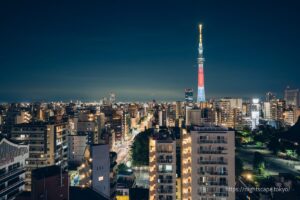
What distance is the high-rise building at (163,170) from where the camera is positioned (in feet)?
50.1

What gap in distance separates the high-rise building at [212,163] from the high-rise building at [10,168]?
31.2ft

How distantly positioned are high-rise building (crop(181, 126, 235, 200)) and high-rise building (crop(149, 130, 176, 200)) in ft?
3.71

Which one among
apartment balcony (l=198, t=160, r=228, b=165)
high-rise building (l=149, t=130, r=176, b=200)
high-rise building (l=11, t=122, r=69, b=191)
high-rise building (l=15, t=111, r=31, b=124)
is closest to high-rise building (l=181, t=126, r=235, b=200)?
apartment balcony (l=198, t=160, r=228, b=165)

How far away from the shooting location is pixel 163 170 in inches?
604

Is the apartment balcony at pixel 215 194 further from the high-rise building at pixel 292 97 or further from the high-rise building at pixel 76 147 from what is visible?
the high-rise building at pixel 292 97

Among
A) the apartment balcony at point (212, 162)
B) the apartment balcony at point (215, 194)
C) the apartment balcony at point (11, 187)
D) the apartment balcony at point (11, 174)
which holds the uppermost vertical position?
the apartment balcony at point (212, 162)

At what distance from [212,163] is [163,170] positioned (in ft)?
8.14

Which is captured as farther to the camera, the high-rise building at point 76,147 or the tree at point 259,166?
the high-rise building at point 76,147

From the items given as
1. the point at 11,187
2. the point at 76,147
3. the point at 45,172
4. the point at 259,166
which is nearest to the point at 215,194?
the point at 45,172

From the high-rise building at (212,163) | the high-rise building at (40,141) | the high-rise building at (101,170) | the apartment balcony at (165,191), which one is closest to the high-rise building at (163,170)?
the apartment balcony at (165,191)

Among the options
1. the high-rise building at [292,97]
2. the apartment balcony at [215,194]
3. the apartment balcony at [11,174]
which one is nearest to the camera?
the apartment balcony at [215,194]

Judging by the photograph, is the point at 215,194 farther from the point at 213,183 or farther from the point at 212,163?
the point at 212,163

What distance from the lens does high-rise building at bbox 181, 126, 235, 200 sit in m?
14.3

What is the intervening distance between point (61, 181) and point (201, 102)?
2795 inches
